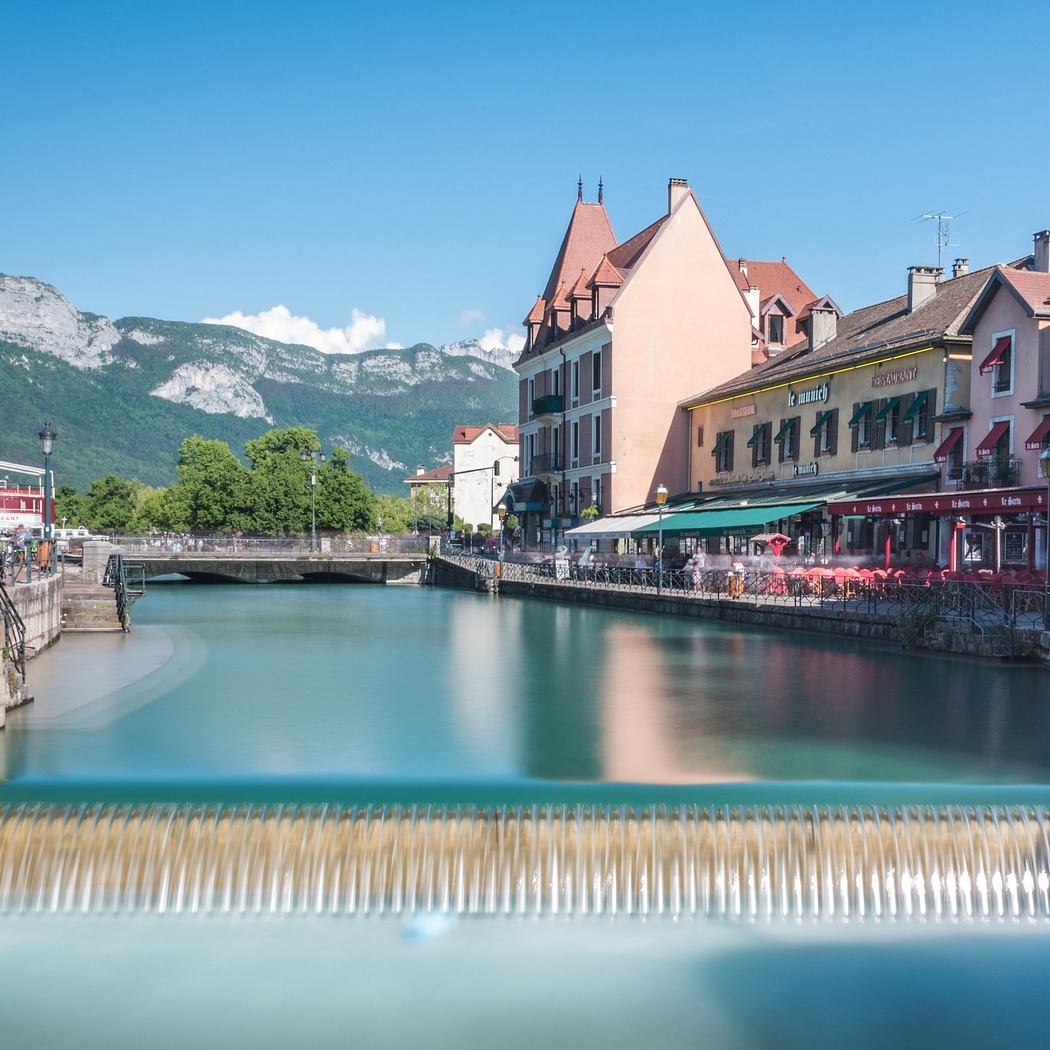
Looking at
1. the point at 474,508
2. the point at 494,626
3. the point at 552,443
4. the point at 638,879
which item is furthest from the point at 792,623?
the point at 474,508

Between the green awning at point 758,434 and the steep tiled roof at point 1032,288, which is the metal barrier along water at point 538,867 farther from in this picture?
the green awning at point 758,434

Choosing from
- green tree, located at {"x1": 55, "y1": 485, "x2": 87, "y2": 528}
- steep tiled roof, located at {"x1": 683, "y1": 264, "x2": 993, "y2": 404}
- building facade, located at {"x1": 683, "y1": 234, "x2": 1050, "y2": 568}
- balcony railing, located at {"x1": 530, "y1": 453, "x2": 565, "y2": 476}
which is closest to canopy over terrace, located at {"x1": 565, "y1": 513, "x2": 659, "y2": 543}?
building facade, located at {"x1": 683, "y1": 234, "x2": 1050, "y2": 568}

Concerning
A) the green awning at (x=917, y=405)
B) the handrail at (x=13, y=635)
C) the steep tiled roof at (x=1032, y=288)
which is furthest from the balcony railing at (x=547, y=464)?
the handrail at (x=13, y=635)

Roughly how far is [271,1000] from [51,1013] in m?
1.71

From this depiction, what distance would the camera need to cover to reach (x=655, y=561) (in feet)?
153

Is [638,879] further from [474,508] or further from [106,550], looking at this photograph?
[474,508]

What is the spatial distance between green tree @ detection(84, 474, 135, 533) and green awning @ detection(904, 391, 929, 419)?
10017 centimetres

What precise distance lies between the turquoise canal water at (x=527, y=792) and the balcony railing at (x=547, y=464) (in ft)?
116

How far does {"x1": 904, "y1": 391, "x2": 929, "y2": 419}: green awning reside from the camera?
35375mm

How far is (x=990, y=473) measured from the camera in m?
31.5

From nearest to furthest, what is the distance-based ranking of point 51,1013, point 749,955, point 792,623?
point 51,1013 < point 749,955 < point 792,623

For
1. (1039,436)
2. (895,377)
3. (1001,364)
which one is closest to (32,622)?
(1039,436)

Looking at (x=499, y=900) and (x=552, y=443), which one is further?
(x=552, y=443)

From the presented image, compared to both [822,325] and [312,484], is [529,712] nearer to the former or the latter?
[822,325]
